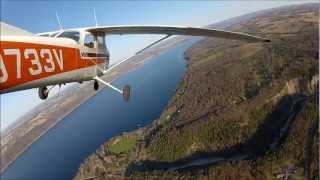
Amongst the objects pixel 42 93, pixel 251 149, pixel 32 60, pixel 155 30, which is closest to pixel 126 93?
pixel 155 30

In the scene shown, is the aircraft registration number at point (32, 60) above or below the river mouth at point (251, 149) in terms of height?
above

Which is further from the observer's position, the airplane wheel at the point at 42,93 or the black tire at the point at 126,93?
the airplane wheel at the point at 42,93

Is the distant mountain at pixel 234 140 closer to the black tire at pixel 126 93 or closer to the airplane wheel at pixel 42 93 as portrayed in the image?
the black tire at pixel 126 93

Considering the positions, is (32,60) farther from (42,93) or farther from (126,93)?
(42,93)

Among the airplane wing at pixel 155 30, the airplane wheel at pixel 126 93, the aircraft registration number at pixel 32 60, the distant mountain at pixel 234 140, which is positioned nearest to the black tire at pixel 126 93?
the airplane wheel at pixel 126 93

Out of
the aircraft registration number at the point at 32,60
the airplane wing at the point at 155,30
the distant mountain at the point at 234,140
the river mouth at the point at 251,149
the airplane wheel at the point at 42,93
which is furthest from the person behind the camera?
the river mouth at the point at 251,149

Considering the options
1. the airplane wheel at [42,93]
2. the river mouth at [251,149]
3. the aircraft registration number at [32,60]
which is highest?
the aircraft registration number at [32,60]

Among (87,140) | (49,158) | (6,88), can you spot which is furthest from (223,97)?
(6,88)

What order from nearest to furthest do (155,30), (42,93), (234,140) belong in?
(155,30), (42,93), (234,140)

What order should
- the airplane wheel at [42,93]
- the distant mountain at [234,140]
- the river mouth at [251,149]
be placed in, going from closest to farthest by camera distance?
the airplane wheel at [42,93] → the distant mountain at [234,140] → the river mouth at [251,149]
